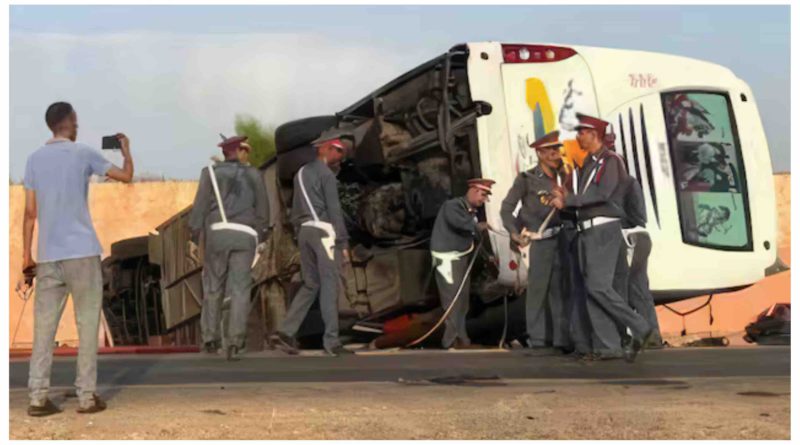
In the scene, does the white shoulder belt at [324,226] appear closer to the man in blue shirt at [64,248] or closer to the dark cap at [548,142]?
the dark cap at [548,142]

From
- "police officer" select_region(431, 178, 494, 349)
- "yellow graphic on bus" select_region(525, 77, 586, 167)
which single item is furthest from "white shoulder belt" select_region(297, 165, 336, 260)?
"yellow graphic on bus" select_region(525, 77, 586, 167)

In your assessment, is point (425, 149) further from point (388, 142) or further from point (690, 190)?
point (690, 190)

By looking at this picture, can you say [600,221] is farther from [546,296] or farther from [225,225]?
[225,225]

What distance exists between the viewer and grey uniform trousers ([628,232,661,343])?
39.4ft

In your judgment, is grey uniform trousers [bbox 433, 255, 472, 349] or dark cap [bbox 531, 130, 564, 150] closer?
dark cap [bbox 531, 130, 564, 150]

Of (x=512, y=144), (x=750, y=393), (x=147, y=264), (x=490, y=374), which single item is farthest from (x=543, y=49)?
(x=147, y=264)

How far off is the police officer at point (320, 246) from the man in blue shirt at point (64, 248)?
161 inches

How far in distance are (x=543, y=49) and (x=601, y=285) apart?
308cm

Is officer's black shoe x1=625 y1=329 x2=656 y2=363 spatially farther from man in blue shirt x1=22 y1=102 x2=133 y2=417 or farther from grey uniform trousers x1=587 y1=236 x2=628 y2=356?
man in blue shirt x1=22 y1=102 x2=133 y2=417

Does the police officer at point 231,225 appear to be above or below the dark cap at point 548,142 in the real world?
below

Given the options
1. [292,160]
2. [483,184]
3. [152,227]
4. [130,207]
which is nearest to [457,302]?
[483,184]

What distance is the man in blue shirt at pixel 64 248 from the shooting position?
7.16 meters

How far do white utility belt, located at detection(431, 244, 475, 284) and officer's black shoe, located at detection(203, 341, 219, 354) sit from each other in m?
2.06

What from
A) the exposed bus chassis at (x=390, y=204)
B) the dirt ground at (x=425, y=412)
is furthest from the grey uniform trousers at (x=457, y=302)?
the dirt ground at (x=425, y=412)
